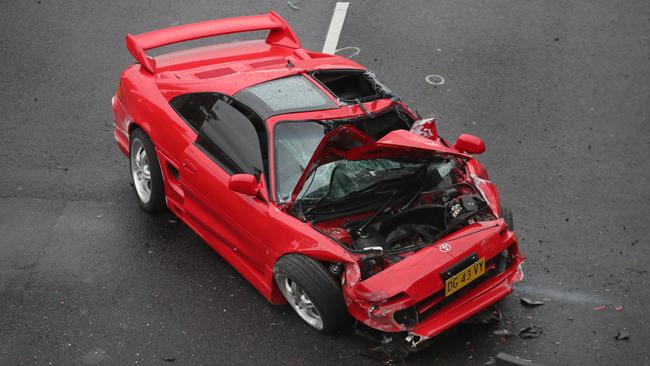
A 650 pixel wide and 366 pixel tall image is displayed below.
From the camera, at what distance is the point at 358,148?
6730mm

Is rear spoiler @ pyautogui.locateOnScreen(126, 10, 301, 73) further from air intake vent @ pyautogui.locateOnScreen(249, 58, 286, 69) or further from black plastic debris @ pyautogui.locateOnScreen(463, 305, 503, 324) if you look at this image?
black plastic debris @ pyautogui.locateOnScreen(463, 305, 503, 324)

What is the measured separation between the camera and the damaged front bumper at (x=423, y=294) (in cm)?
607

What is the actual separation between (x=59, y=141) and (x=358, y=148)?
12.5ft

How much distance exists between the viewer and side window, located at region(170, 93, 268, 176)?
695cm

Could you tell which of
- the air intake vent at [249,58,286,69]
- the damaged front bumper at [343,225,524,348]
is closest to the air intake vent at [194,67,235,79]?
the air intake vent at [249,58,286,69]

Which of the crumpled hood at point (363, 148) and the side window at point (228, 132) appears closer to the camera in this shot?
the crumpled hood at point (363, 148)

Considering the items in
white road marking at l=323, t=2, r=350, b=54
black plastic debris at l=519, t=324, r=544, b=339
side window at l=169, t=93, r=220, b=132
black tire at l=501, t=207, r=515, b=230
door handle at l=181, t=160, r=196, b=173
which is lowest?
black plastic debris at l=519, t=324, r=544, b=339

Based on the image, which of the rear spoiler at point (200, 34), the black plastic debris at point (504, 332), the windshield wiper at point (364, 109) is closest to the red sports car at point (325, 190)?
the windshield wiper at point (364, 109)

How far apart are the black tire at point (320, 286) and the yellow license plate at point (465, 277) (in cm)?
75

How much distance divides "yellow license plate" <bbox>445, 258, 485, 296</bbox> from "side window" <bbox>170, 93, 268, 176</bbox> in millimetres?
1685

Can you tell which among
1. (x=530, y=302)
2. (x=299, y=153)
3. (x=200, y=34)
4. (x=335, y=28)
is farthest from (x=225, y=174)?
(x=335, y=28)

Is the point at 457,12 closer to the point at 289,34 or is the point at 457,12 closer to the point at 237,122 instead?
the point at 289,34

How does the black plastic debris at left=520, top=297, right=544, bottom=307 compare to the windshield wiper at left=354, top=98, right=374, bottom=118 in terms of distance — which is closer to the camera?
the black plastic debris at left=520, top=297, right=544, bottom=307

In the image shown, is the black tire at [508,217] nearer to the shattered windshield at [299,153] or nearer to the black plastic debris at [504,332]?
the black plastic debris at [504,332]
